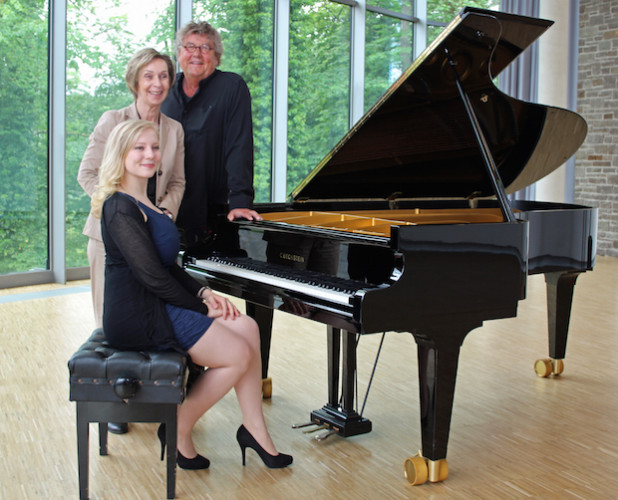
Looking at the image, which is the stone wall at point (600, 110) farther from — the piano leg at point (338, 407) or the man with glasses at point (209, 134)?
the piano leg at point (338, 407)

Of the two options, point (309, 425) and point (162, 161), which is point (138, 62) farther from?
point (309, 425)

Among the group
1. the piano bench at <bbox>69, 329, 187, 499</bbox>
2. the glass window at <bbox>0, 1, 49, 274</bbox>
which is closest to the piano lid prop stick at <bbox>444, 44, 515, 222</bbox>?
the piano bench at <bbox>69, 329, 187, 499</bbox>

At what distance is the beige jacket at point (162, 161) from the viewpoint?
3.26 m

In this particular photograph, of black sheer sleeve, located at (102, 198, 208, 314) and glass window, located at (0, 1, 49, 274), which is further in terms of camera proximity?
glass window, located at (0, 1, 49, 274)

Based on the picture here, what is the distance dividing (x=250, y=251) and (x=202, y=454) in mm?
874

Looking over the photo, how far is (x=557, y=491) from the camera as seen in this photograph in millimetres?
2684

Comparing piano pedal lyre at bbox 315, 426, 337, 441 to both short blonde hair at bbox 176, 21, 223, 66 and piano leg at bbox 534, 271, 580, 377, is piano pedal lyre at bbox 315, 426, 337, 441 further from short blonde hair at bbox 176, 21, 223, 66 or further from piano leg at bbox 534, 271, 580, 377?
short blonde hair at bbox 176, 21, 223, 66

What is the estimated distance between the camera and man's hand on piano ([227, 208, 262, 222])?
3.43 m

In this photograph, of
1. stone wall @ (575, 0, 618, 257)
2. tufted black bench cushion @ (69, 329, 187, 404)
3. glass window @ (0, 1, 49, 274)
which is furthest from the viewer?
stone wall @ (575, 0, 618, 257)

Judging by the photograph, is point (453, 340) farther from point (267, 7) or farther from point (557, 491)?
point (267, 7)

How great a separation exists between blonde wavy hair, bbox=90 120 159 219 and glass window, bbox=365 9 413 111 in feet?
22.7

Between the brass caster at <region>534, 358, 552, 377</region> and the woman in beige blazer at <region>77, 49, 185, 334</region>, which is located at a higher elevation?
the woman in beige blazer at <region>77, 49, 185, 334</region>

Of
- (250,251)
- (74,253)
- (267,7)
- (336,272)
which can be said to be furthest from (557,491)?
(267,7)

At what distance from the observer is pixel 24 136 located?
22.3 ft
